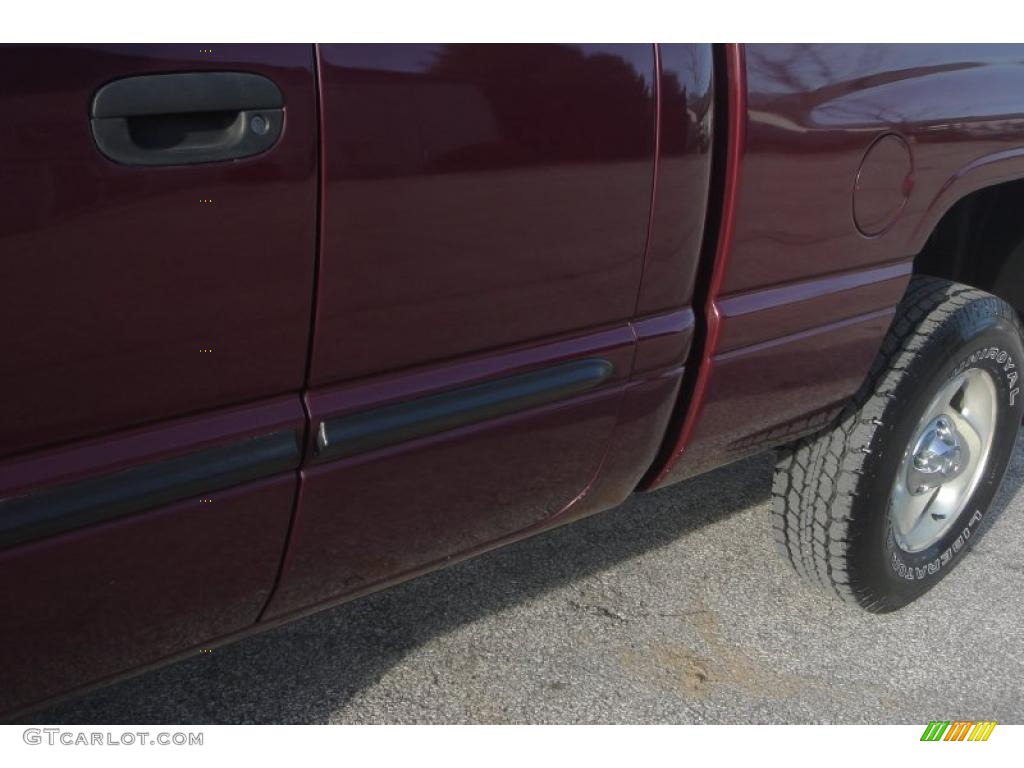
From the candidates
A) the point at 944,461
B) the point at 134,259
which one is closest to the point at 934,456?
the point at 944,461

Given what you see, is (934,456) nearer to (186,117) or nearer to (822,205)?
(822,205)

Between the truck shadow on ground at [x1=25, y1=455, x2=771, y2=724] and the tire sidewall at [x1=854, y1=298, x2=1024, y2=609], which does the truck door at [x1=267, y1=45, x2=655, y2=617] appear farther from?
the tire sidewall at [x1=854, y1=298, x2=1024, y2=609]

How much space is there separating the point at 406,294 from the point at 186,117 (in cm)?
39

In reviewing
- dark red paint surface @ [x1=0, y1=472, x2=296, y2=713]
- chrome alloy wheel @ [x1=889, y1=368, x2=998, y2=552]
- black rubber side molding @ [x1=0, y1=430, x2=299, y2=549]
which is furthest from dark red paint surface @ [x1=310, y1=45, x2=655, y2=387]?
chrome alloy wheel @ [x1=889, y1=368, x2=998, y2=552]

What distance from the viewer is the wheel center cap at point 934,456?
2.76 meters

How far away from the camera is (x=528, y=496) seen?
1971 millimetres

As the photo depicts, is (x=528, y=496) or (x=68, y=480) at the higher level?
(x=68, y=480)

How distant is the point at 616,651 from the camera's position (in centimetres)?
257

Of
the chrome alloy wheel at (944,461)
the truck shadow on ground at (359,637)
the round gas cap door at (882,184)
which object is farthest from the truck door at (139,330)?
the chrome alloy wheel at (944,461)

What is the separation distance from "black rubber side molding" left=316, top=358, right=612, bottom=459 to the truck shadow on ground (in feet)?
2.90

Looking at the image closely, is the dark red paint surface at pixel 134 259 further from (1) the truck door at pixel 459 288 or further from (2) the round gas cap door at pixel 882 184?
(2) the round gas cap door at pixel 882 184
